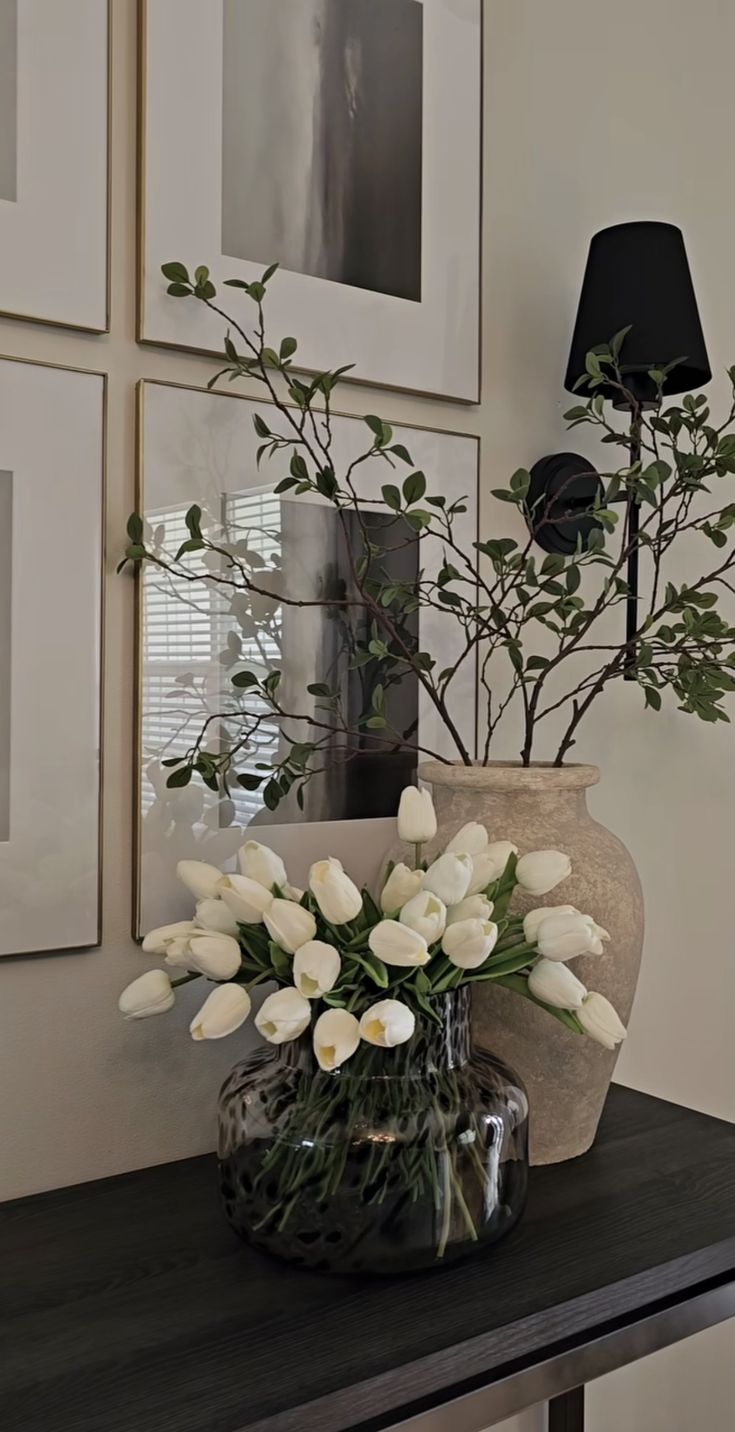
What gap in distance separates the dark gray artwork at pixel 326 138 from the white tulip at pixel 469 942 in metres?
0.68

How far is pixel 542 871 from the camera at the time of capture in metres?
0.95

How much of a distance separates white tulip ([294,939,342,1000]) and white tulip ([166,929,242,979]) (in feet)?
0.28

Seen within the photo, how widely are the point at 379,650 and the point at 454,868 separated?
0.25 metres

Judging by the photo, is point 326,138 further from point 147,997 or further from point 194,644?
point 147,997

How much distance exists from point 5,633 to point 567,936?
0.53m

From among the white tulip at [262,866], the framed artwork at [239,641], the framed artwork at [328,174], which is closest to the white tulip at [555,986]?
the white tulip at [262,866]

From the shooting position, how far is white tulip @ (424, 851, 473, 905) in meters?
0.88

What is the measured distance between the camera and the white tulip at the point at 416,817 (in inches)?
38.2

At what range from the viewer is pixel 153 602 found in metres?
1.07

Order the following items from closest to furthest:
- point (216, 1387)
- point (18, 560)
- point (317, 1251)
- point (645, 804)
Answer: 1. point (216, 1387)
2. point (317, 1251)
3. point (18, 560)
4. point (645, 804)

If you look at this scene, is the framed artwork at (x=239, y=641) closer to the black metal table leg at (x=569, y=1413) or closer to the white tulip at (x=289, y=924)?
the white tulip at (x=289, y=924)

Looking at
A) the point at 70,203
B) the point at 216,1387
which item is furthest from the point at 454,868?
the point at 70,203

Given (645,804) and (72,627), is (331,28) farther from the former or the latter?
(645,804)

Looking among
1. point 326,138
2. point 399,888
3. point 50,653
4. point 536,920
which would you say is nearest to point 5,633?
point 50,653
